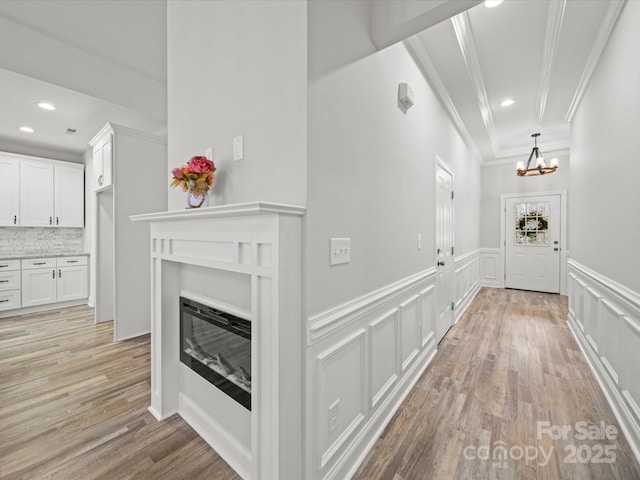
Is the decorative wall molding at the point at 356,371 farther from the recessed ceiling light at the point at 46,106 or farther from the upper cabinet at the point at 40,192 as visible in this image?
the upper cabinet at the point at 40,192

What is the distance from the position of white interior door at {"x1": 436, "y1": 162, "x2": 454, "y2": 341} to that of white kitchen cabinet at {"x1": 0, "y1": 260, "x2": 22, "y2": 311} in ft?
19.8

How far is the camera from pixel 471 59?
267 centimetres

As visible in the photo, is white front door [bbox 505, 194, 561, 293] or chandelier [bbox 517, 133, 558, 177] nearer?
chandelier [bbox 517, 133, 558, 177]

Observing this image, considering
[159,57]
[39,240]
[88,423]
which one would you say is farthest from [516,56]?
[39,240]

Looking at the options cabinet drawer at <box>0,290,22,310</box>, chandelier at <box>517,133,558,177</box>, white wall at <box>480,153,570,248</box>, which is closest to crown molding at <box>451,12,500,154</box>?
chandelier at <box>517,133,558,177</box>

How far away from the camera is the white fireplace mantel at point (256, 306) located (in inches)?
44.4

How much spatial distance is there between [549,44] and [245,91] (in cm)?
285

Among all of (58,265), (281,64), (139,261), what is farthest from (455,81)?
(58,265)

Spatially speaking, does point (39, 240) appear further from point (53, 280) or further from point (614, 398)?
point (614, 398)

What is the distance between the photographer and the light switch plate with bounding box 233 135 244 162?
1.44 meters

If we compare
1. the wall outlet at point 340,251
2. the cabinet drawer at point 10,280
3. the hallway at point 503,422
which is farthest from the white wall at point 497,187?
the cabinet drawer at point 10,280

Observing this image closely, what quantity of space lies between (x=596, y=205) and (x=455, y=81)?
1.84 m

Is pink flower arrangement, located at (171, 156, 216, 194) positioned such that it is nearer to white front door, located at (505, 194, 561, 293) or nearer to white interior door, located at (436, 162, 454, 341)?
white interior door, located at (436, 162, 454, 341)

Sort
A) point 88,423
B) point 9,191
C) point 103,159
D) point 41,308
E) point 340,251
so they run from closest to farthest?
point 340,251 → point 88,423 → point 103,159 → point 9,191 → point 41,308
